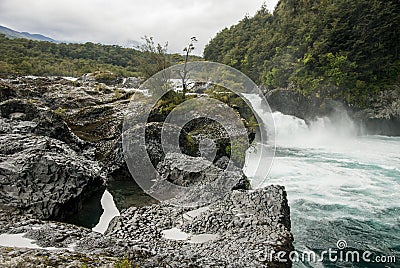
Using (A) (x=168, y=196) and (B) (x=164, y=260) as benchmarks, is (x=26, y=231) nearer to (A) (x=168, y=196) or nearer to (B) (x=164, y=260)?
(B) (x=164, y=260)

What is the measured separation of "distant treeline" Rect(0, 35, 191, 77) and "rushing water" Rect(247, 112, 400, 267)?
1760 cm

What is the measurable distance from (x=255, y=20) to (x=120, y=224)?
47.4 metres

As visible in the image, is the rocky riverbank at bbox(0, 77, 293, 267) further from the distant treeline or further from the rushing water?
the distant treeline

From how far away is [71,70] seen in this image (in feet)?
144

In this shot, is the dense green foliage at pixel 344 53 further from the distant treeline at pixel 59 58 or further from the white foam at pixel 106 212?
the white foam at pixel 106 212

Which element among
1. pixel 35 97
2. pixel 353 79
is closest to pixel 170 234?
pixel 35 97

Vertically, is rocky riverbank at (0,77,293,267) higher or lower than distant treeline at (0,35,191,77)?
lower

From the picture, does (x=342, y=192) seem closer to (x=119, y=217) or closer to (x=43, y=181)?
(x=119, y=217)

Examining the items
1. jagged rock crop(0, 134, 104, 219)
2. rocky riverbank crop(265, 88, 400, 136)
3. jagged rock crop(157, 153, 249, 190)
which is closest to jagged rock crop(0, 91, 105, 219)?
jagged rock crop(0, 134, 104, 219)

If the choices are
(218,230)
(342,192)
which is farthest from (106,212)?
(342,192)

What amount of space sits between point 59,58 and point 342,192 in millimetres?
52845

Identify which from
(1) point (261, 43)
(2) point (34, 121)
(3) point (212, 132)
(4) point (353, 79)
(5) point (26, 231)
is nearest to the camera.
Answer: (5) point (26, 231)

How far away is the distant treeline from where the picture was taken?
38016mm

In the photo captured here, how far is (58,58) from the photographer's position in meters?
50.7
